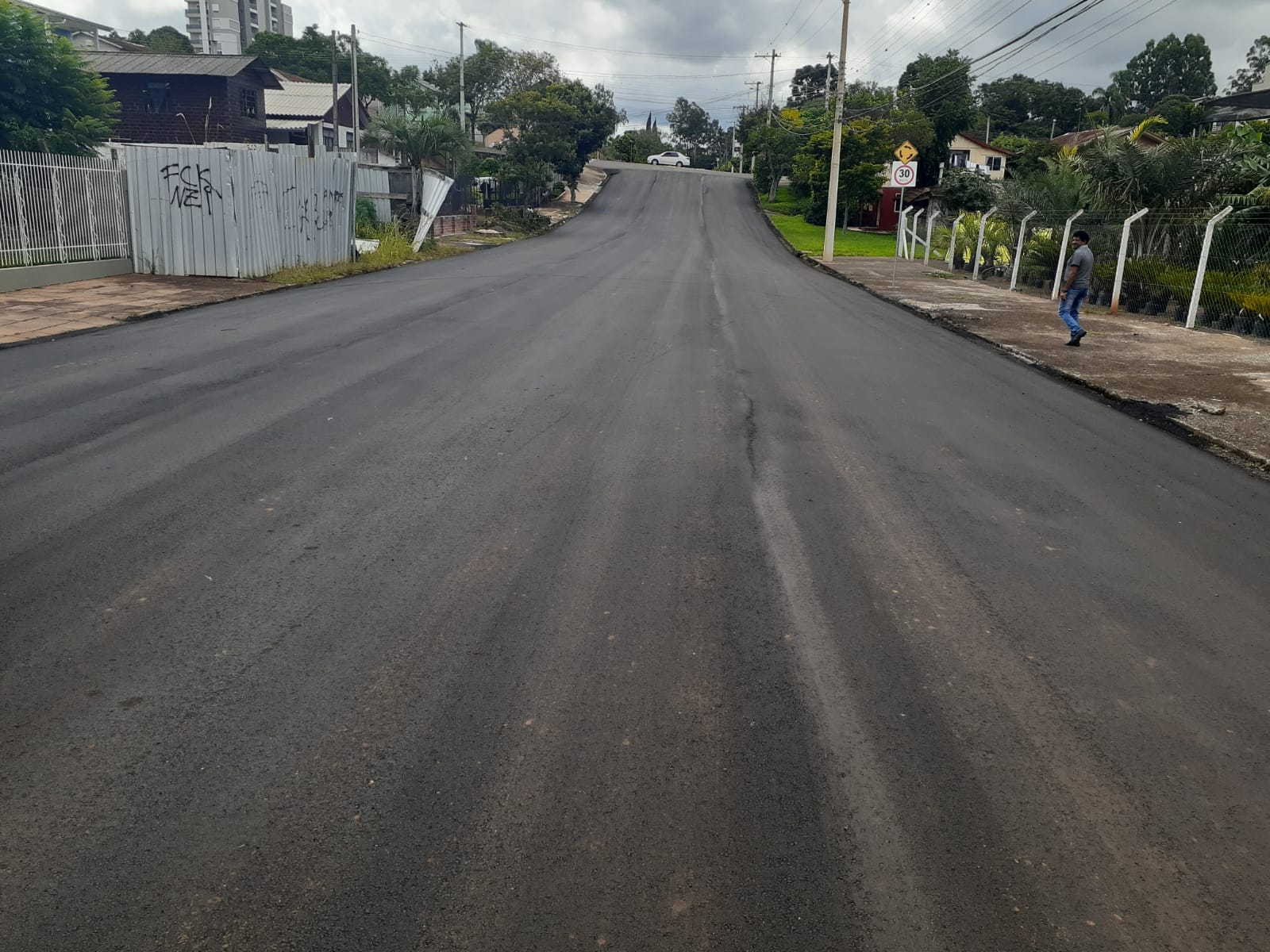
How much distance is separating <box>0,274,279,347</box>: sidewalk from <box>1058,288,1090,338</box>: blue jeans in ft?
43.5

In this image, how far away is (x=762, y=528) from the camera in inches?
239

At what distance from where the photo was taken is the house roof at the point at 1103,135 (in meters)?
23.4

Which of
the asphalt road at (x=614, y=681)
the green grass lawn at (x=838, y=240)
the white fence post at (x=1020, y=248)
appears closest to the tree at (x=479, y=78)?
the green grass lawn at (x=838, y=240)

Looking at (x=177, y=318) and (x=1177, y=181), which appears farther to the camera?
(x=1177, y=181)

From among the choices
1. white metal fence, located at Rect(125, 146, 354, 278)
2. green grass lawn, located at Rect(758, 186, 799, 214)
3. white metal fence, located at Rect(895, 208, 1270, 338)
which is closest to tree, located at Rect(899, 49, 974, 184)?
green grass lawn, located at Rect(758, 186, 799, 214)

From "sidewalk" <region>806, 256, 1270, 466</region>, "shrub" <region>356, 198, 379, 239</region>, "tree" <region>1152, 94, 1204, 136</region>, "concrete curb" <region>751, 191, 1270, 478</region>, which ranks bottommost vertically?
"concrete curb" <region>751, 191, 1270, 478</region>

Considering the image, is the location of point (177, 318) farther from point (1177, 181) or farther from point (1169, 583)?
point (1177, 181)

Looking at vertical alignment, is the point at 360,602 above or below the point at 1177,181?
below

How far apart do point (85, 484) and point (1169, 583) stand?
262 inches

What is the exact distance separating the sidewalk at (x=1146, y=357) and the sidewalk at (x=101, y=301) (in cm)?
1251

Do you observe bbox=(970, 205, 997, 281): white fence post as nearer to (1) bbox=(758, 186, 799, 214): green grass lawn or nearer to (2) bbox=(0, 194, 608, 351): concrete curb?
(2) bbox=(0, 194, 608, 351): concrete curb

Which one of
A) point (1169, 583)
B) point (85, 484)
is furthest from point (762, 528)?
point (85, 484)

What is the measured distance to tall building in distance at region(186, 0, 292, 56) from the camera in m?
86.5

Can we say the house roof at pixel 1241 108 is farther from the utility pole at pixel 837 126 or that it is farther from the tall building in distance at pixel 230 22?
the tall building in distance at pixel 230 22
